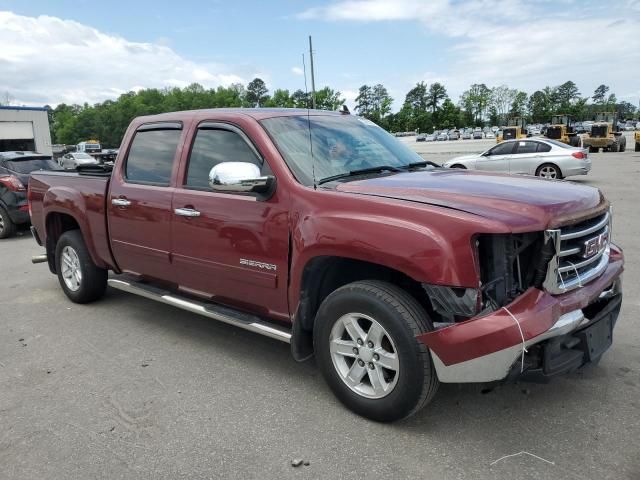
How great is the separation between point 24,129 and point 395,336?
49583 millimetres

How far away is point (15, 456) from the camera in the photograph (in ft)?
9.61

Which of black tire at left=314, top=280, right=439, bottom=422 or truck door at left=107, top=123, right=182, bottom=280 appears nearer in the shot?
black tire at left=314, top=280, right=439, bottom=422

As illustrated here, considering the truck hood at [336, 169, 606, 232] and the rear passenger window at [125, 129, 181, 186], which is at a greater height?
the rear passenger window at [125, 129, 181, 186]

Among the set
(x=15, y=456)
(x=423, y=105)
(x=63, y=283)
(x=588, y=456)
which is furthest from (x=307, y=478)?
(x=423, y=105)

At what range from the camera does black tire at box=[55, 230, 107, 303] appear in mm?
5410

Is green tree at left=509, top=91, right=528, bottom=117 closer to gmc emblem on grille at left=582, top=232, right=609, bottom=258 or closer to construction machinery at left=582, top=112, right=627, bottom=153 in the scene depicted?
construction machinery at left=582, top=112, right=627, bottom=153

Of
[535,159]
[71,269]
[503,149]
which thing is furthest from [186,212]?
[503,149]

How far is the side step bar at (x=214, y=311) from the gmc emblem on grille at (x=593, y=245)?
1826 millimetres

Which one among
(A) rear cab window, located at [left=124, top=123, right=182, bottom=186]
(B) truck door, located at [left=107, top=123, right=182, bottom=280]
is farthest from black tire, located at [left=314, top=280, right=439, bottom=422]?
(A) rear cab window, located at [left=124, top=123, right=182, bottom=186]

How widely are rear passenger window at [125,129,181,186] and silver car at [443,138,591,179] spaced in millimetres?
11997

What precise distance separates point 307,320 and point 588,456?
1.71 m

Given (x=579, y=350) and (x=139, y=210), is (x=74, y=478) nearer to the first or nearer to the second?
(x=139, y=210)

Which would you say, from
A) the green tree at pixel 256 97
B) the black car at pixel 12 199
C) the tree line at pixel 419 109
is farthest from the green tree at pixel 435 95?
the black car at pixel 12 199

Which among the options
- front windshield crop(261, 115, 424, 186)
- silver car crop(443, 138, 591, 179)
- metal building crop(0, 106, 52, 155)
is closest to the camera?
front windshield crop(261, 115, 424, 186)
